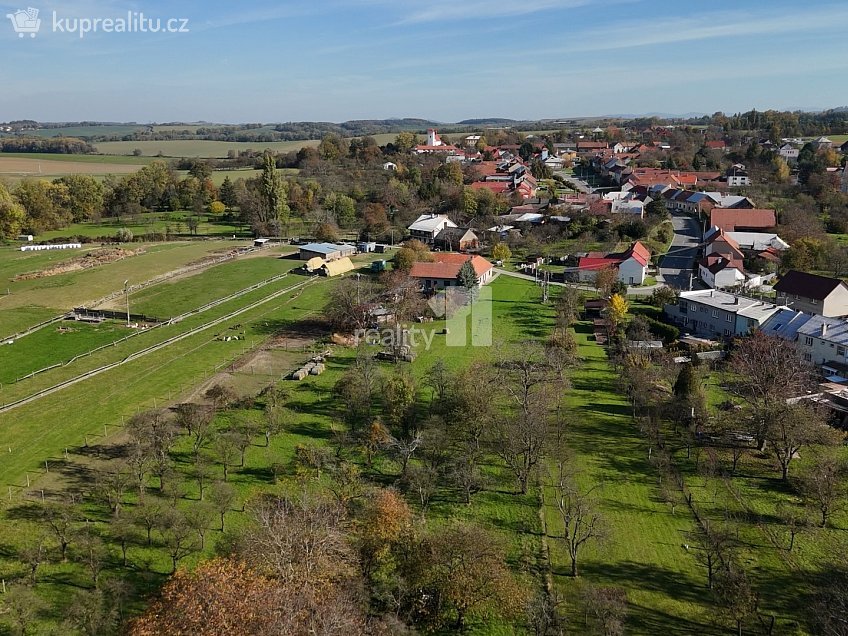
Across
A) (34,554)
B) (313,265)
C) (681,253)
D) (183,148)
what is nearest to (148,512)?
(34,554)

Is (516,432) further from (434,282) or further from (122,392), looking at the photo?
(434,282)

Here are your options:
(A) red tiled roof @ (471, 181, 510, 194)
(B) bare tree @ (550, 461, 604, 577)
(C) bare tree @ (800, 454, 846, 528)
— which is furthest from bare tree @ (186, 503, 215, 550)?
(A) red tiled roof @ (471, 181, 510, 194)

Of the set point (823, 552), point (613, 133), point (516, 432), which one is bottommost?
point (823, 552)

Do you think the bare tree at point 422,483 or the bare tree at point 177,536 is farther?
the bare tree at point 422,483

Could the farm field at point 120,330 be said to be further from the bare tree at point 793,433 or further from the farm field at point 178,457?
the bare tree at point 793,433

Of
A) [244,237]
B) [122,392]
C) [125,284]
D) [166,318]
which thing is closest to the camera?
[122,392]

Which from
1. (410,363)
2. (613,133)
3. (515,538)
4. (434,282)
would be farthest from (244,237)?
(613,133)

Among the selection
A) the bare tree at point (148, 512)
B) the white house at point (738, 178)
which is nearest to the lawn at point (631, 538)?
the bare tree at point (148, 512)
